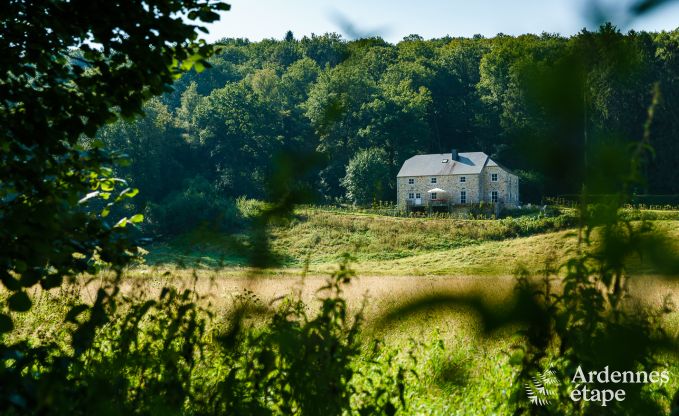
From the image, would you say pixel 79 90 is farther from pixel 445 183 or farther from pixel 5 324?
pixel 445 183

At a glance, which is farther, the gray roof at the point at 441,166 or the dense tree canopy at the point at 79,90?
the gray roof at the point at 441,166

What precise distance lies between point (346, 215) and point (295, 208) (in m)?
48.5

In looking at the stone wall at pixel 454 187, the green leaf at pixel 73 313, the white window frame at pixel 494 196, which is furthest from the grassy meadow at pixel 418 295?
the stone wall at pixel 454 187

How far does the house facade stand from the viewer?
5697 cm

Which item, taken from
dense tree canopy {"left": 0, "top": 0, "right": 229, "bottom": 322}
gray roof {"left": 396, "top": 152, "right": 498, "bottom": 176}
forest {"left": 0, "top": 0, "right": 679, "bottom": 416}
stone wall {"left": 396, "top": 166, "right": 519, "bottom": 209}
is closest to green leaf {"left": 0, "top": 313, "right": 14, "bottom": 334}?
forest {"left": 0, "top": 0, "right": 679, "bottom": 416}

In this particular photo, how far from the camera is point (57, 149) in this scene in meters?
3.89

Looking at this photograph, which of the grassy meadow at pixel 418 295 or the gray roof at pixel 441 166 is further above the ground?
the gray roof at pixel 441 166

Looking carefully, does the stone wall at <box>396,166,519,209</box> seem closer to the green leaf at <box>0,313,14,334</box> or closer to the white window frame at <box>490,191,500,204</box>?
the white window frame at <box>490,191,500,204</box>

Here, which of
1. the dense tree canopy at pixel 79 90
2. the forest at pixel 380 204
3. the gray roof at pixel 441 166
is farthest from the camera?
the gray roof at pixel 441 166

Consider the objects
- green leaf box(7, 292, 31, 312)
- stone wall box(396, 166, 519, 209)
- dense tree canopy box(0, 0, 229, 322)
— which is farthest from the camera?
stone wall box(396, 166, 519, 209)

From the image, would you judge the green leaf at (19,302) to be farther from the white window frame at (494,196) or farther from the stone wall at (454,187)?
the white window frame at (494,196)

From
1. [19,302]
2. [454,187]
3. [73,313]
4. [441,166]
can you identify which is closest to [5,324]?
[19,302]

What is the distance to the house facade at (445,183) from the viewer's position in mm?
56969

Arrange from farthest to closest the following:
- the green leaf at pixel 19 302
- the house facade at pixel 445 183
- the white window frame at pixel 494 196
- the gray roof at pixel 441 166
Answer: the gray roof at pixel 441 166 → the house facade at pixel 445 183 → the white window frame at pixel 494 196 → the green leaf at pixel 19 302
